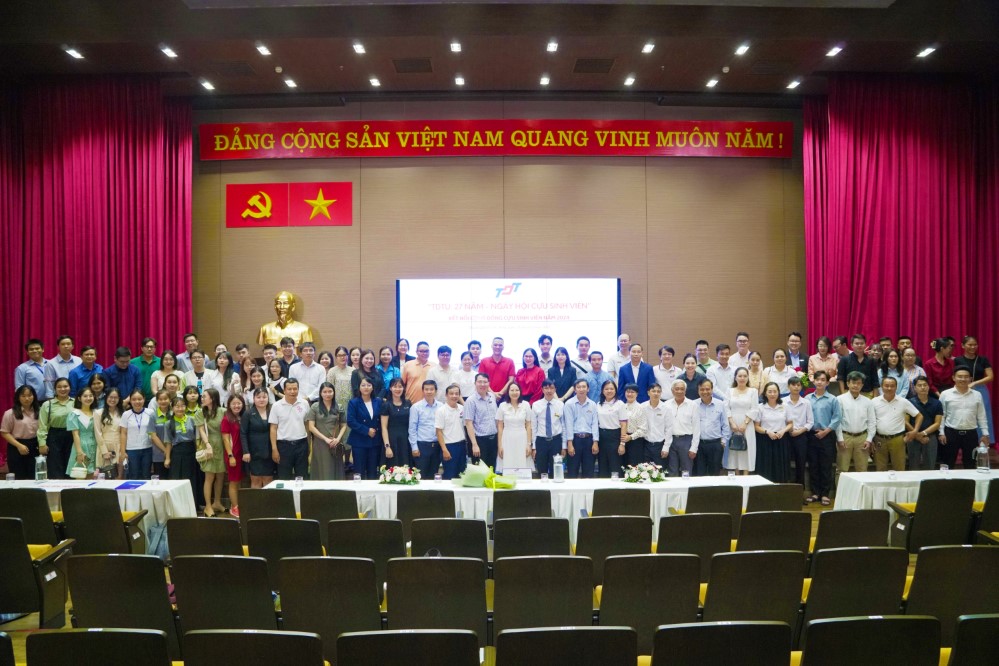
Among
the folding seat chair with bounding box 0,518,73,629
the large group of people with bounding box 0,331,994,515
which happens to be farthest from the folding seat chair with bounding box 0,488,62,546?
the large group of people with bounding box 0,331,994,515

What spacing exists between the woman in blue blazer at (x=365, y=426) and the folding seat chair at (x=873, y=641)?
571 cm

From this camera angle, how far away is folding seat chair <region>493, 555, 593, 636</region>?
3.35 metres

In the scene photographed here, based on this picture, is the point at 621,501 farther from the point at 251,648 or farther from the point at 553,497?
the point at 251,648

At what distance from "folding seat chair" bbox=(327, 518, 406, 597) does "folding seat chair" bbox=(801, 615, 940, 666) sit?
237 cm

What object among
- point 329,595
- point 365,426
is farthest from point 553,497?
point 329,595

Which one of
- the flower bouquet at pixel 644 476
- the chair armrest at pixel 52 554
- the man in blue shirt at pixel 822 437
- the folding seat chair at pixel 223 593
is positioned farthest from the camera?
the man in blue shirt at pixel 822 437

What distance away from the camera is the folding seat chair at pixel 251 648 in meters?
2.36

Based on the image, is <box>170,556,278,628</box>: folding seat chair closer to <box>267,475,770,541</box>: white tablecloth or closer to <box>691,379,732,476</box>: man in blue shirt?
<box>267,475,770,541</box>: white tablecloth

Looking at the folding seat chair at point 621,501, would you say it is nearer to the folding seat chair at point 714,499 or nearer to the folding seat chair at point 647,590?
the folding seat chair at point 714,499

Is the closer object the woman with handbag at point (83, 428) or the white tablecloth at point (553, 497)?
the white tablecloth at point (553, 497)

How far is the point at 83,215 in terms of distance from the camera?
10.4 meters

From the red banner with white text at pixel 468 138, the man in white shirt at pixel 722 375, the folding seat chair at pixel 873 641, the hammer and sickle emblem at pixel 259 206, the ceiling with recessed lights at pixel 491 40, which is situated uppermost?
the ceiling with recessed lights at pixel 491 40

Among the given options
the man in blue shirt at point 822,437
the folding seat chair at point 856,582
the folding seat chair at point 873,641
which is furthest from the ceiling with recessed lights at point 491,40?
the folding seat chair at point 873,641

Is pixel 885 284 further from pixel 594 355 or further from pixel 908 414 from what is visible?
pixel 594 355
